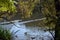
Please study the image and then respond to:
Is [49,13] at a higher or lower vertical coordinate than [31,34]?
higher

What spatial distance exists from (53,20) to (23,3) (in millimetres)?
2381

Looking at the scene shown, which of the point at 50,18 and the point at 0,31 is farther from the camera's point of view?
the point at 0,31

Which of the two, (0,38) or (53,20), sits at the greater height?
(53,20)

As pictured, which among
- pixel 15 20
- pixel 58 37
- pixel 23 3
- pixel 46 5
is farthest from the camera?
pixel 15 20

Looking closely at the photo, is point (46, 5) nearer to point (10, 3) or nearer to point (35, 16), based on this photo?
point (10, 3)

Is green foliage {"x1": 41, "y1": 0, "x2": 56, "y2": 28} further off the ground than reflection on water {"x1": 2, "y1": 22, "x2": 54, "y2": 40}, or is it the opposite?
green foliage {"x1": 41, "y1": 0, "x2": 56, "y2": 28}

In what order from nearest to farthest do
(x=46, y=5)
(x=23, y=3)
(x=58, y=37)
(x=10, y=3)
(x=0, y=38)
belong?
(x=58, y=37), (x=10, y=3), (x=46, y=5), (x=0, y=38), (x=23, y=3)

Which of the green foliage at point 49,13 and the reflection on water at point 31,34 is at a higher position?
the green foliage at point 49,13

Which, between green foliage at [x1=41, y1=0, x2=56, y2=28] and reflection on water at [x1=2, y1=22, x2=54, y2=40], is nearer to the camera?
green foliage at [x1=41, y1=0, x2=56, y2=28]

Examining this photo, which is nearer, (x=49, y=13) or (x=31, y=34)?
(x=49, y=13)

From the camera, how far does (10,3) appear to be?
2.52 metres

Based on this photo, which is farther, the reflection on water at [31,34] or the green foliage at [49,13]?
the reflection on water at [31,34]

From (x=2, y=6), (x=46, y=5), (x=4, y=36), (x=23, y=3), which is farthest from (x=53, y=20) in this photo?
(x=23, y=3)

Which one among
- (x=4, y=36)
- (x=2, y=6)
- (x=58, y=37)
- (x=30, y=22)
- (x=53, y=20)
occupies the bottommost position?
(x=30, y=22)
